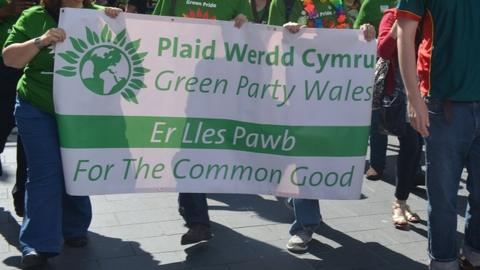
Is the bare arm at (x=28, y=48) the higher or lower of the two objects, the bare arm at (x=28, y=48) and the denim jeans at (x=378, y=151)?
the higher

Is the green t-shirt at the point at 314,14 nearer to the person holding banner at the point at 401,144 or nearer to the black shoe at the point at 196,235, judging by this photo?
the person holding banner at the point at 401,144

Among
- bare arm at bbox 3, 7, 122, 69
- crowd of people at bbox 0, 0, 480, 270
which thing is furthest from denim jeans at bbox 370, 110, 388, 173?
bare arm at bbox 3, 7, 122, 69

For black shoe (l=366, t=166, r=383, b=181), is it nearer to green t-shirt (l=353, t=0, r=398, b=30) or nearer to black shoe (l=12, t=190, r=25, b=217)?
green t-shirt (l=353, t=0, r=398, b=30)

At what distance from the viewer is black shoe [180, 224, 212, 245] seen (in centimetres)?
396

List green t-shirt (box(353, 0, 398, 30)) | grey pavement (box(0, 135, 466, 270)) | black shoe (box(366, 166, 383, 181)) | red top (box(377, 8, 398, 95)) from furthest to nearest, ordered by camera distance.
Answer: black shoe (box(366, 166, 383, 181)) < green t-shirt (box(353, 0, 398, 30)) < red top (box(377, 8, 398, 95)) < grey pavement (box(0, 135, 466, 270))

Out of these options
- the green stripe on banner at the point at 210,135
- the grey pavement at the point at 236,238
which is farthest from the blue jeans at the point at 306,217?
the green stripe on banner at the point at 210,135

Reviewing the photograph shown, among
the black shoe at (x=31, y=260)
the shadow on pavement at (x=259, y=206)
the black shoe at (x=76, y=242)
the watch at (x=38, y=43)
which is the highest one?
the watch at (x=38, y=43)

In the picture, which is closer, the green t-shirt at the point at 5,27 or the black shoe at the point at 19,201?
the black shoe at the point at 19,201

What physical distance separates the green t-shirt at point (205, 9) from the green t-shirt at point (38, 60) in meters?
0.76

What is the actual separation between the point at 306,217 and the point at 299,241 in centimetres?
16

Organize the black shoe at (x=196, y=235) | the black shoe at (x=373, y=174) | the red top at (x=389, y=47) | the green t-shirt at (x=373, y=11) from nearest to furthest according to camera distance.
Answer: the black shoe at (x=196, y=235), the red top at (x=389, y=47), the green t-shirt at (x=373, y=11), the black shoe at (x=373, y=174)

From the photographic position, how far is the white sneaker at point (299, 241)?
3979 mm

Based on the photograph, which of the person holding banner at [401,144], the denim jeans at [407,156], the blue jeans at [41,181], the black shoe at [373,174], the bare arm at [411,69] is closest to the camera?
the bare arm at [411,69]

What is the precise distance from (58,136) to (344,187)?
5.42 feet
